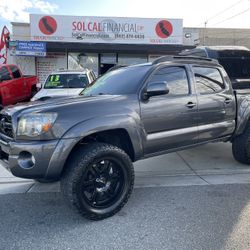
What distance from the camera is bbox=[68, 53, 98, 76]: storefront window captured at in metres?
18.3

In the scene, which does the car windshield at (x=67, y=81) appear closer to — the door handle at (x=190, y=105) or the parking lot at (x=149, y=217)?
the parking lot at (x=149, y=217)

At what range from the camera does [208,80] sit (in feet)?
17.1

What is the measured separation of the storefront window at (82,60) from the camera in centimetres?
1830

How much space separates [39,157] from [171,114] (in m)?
1.87

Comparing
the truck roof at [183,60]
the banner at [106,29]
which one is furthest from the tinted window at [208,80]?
the banner at [106,29]

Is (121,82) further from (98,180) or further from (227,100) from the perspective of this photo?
(227,100)

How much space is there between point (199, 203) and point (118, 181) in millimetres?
1113

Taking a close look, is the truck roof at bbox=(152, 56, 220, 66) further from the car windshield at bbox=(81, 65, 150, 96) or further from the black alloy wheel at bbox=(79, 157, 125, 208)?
the black alloy wheel at bbox=(79, 157, 125, 208)

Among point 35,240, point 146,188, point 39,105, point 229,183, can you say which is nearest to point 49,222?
point 35,240

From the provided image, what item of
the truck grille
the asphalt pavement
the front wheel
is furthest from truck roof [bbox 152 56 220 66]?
the truck grille

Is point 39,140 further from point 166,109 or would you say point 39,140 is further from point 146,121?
point 166,109

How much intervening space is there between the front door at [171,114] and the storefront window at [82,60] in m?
14.2

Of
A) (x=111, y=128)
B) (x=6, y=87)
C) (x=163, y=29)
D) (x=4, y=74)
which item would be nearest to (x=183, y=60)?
(x=111, y=128)

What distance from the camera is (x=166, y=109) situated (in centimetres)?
436
